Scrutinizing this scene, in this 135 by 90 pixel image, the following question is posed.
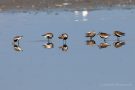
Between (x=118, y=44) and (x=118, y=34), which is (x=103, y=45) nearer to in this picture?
(x=118, y=44)

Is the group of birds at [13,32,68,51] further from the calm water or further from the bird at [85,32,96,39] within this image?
the bird at [85,32,96,39]

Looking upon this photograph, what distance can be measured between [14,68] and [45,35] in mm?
2257

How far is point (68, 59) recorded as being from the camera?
898 centimetres

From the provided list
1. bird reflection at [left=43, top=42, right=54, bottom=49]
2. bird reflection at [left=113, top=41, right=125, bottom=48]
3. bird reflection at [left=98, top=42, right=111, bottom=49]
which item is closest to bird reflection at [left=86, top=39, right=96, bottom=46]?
bird reflection at [left=98, top=42, right=111, bottom=49]

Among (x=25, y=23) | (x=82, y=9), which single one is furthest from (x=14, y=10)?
(x=25, y=23)

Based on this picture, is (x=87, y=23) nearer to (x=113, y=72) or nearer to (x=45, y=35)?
(x=45, y=35)

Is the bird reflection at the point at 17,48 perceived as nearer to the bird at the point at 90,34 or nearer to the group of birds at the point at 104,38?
the group of birds at the point at 104,38

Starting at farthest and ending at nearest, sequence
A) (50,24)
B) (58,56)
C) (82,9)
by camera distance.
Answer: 1. (82,9)
2. (50,24)
3. (58,56)

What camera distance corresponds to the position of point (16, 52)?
9.86 meters

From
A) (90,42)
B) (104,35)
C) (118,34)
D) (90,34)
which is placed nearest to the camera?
(90,42)

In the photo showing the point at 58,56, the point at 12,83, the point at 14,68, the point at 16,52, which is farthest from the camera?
the point at 16,52

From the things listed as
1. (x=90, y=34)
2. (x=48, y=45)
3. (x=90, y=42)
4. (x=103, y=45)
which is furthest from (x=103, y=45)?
(x=48, y=45)

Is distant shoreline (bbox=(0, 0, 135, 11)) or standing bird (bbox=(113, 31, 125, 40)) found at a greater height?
standing bird (bbox=(113, 31, 125, 40))

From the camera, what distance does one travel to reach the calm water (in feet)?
25.3
